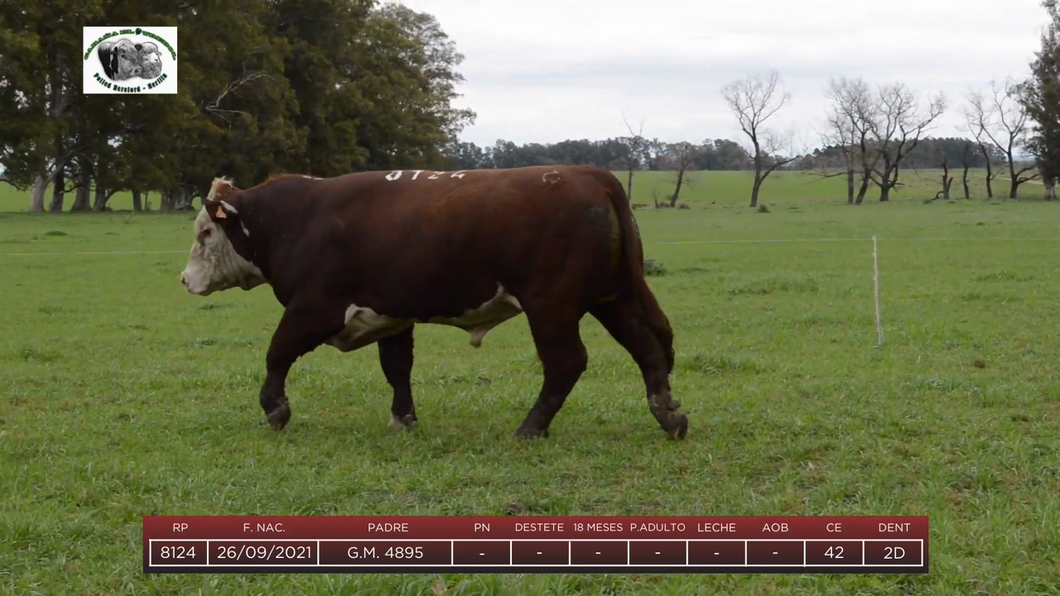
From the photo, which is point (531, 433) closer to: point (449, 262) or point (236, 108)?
A: point (449, 262)

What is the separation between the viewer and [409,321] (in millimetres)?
7266

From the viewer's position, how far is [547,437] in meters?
6.91

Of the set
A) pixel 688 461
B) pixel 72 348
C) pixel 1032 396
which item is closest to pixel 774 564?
pixel 688 461

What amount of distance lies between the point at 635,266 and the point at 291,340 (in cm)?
238

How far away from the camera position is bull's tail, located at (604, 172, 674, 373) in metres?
6.95

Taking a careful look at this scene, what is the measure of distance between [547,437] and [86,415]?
11.2 feet

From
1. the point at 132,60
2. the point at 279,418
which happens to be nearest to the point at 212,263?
the point at 279,418

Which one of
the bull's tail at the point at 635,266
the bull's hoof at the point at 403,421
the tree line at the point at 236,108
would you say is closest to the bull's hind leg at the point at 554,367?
the bull's tail at the point at 635,266

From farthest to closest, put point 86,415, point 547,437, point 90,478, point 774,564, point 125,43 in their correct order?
point 125,43 < point 86,415 < point 547,437 < point 90,478 < point 774,564

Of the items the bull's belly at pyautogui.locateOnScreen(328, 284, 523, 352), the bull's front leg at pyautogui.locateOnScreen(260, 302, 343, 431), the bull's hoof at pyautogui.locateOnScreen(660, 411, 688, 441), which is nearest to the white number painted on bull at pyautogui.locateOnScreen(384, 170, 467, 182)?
the bull's belly at pyautogui.locateOnScreen(328, 284, 523, 352)

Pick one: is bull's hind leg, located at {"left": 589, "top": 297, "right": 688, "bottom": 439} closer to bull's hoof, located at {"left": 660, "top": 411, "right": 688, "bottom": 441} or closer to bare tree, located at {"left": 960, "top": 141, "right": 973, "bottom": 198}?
bull's hoof, located at {"left": 660, "top": 411, "right": 688, "bottom": 441}

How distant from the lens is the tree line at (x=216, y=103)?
120 feet

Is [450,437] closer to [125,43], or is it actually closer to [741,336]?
[741,336]

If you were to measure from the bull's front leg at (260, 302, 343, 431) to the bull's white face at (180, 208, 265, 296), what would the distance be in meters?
0.62
